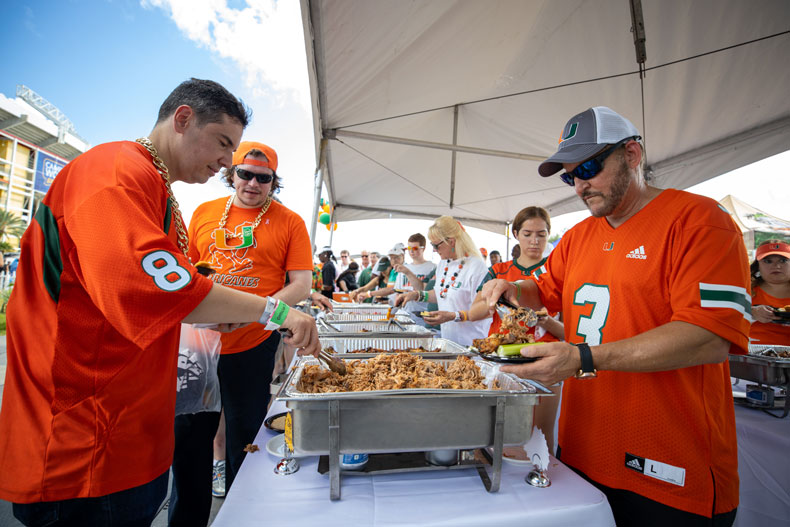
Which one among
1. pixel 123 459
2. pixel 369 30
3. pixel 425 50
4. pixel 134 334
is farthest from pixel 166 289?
pixel 425 50

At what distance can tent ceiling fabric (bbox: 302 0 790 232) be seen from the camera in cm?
333

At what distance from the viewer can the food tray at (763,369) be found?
2.16m

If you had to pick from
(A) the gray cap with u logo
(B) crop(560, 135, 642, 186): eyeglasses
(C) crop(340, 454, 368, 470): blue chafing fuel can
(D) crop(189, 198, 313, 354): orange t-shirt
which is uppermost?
(A) the gray cap with u logo

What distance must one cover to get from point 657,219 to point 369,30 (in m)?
3.02

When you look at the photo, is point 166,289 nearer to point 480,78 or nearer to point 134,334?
point 134,334

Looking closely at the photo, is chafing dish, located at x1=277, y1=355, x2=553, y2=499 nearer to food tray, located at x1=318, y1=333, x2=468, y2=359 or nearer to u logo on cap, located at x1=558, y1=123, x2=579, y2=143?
u logo on cap, located at x1=558, y1=123, x2=579, y2=143

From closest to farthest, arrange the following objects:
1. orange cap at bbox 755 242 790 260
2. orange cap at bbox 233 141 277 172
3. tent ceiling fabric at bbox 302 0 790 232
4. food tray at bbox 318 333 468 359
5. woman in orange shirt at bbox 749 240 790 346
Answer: orange cap at bbox 233 141 277 172, food tray at bbox 318 333 468 359, woman in orange shirt at bbox 749 240 790 346, orange cap at bbox 755 242 790 260, tent ceiling fabric at bbox 302 0 790 232

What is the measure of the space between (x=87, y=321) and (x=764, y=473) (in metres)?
3.16

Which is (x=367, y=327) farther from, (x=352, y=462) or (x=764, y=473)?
(x=764, y=473)

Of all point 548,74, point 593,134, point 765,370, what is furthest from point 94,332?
point 548,74

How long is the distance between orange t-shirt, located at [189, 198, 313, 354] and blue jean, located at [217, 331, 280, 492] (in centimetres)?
7

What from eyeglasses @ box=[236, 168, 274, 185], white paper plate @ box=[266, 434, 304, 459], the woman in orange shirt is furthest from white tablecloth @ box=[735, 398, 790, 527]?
eyeglasses @ box=[236, 168, 274, 185]

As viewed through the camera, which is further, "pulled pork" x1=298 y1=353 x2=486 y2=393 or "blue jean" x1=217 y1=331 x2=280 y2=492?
"blue jean" x1=217 y1=331 x2=280 y2=492

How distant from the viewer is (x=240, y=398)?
7.26 feet
